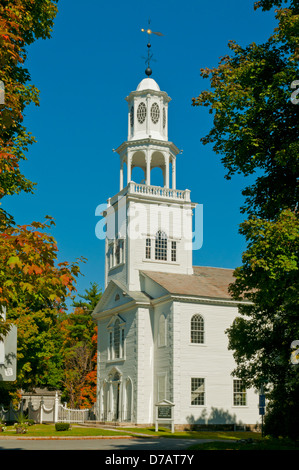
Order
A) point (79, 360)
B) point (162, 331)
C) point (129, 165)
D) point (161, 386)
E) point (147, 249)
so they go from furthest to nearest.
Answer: point (79, 360) < point (129, 165) < point (147, 249) < point (162, 331) < point (161, 386)

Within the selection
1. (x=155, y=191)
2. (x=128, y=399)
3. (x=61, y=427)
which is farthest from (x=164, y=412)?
→ (x=155, y=191)

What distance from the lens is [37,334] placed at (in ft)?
146

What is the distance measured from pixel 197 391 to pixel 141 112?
2228cm

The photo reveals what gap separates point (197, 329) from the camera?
42656 mm

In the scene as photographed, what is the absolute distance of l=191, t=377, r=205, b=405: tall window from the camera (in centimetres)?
4137

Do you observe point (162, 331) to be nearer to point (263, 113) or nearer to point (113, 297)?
point (113, 297)

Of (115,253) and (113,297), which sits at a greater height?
(115,253)

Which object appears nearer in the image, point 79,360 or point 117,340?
point 117,340

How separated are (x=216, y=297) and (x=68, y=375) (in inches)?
790

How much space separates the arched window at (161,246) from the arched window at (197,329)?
22.1ft

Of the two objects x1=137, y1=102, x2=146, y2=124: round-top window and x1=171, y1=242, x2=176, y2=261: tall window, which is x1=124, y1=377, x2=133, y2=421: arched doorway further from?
x1=137, y1=102, x2=146, y2=124: round-top window

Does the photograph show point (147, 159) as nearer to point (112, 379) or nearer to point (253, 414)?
point (112, 379)

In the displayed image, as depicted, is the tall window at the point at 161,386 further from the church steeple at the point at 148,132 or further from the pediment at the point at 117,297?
the church steeple at the point at 148,132

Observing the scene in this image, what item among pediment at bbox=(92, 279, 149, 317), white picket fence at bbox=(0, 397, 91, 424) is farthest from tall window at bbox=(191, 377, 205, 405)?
white picket fence at bbox=(0, 397, 91, 424)
